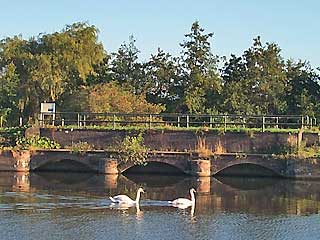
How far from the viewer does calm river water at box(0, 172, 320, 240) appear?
2294 cm

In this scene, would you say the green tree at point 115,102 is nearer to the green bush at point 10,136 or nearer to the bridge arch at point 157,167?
the green bush at point 10,136

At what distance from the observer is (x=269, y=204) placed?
1182 inches

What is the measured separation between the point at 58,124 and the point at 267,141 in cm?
1404

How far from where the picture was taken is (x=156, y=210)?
27.2 meters

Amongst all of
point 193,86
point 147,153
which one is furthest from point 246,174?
point 193,86

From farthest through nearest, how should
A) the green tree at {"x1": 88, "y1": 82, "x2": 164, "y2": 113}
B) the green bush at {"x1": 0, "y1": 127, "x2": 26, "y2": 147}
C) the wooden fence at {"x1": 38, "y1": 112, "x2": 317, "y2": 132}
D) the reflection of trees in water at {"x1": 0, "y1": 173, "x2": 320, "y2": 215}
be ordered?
the green tree at {"x1": 88, "y1": 82, "x2": 164, "y2": 113} → the wooden fence at {"x1": 38, "y1": 112, "x2": 317, "y2": 132} → the green bush at {"x1": 0, "y1": 127, "x2": 26, "y2": 147} → the reflection of trees in water at {"x1": 0, "y1": 173, "x2": 320, "y2": 215}

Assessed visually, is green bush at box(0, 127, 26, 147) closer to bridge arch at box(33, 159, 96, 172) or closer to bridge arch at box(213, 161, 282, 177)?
bridge arch at box(33, 159, 96, 172)

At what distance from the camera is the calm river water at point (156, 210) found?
22938mm

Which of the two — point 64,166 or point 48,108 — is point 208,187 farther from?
point 48,108

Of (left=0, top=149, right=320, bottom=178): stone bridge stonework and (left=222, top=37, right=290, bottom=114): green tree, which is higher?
(left=222, top=37, right=290, bottom=114): green tree

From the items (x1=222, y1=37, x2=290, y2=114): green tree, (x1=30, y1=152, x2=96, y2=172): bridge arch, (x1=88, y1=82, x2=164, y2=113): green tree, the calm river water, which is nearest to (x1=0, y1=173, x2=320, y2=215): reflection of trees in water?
the calm river water

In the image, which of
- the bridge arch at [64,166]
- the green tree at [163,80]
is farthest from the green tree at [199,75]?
the bridge arch at [64,166]

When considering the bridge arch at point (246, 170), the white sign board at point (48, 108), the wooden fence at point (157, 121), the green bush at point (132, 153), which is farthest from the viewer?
the white sign board at point (48, 108)

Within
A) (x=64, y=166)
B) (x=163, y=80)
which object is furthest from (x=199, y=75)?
(x=64, y=166)
